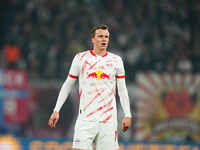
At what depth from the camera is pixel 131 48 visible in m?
13.5

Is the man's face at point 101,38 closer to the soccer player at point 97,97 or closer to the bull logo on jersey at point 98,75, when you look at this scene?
the soccer player at point 97,97

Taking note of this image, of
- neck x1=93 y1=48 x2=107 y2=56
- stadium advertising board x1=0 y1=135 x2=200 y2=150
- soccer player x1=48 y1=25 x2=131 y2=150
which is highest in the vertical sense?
neck x1=93 y1=48 x2=107 y2=56

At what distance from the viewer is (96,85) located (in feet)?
18.5

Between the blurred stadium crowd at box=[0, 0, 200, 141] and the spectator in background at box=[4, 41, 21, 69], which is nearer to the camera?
the blurred stadium crowd at box=[0, 0, 200, 141]

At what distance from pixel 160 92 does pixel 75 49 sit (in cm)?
269

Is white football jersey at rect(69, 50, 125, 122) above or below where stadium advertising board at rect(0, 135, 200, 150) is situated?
above

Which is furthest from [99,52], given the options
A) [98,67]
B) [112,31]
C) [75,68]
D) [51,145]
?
[112,31]

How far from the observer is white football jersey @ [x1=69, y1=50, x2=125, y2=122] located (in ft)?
18.4

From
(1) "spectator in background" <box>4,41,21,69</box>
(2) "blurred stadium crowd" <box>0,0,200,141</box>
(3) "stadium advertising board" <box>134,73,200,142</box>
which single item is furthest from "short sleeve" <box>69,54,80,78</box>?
(1) "spectator in background" <box>4,41,21,69</box>

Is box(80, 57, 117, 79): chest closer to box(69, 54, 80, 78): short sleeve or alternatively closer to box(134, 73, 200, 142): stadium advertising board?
box(69, 54, 80, 78): short sleeve

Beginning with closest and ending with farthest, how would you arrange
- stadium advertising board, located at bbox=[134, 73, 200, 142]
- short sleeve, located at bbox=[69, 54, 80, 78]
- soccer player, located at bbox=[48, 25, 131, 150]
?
soccer player, located at bbox=[48, 25, 131, 150], short sleeve, located at bbox=[69, 54, 80, 78], stadium advertising board, located at bbox=[134, 73, 200, 142]

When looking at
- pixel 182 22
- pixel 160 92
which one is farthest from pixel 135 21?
pixel 160 92

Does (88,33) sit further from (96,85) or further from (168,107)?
(96,85)

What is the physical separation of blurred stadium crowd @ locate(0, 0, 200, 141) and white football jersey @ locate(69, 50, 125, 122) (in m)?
7.13
